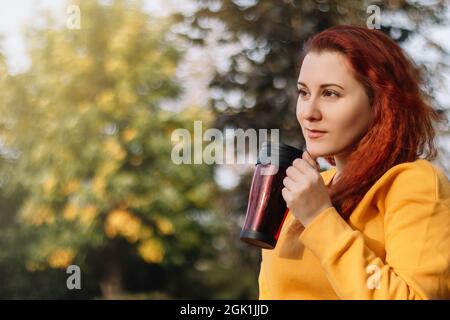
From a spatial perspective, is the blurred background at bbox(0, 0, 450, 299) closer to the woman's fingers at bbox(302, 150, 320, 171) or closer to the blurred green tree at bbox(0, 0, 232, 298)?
the blurred green tree at bbox(0, 0, 232, 298)

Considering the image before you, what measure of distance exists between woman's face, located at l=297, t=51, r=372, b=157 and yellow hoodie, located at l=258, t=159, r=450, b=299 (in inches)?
5.3

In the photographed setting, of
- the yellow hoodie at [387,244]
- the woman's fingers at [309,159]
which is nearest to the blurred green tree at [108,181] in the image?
the woman's fingers at [309,159]

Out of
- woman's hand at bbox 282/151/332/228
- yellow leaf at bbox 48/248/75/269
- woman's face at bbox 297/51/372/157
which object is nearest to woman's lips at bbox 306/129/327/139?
woman's face at bbox 297/51/372/157

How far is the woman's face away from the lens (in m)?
1.59

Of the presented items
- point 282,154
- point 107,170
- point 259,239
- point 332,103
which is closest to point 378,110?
point 332,103

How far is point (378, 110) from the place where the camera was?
5.27 ft

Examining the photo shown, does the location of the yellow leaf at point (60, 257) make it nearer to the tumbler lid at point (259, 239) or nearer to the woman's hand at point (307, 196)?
the tumbler lid at point (259, 239)

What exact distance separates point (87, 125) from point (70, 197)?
4.66 ft

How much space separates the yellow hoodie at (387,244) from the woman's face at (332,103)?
0.44 ft

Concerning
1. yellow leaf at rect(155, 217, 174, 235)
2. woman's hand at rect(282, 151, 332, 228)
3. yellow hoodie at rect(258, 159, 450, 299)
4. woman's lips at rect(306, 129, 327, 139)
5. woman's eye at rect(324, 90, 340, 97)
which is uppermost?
yellow leaf at rect(155, 217, 174, 235)

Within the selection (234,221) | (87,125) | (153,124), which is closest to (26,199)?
(87,125)

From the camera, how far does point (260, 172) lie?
5.45ft

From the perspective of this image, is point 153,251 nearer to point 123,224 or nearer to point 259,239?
point 123,224

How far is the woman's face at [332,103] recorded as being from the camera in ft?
5.20
